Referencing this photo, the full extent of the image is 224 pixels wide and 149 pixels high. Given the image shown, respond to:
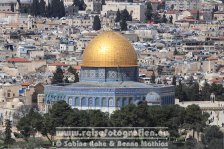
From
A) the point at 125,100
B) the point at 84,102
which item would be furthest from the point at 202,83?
the point at 84,102

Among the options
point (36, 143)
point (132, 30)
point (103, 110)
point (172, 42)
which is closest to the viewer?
point (36, 143)

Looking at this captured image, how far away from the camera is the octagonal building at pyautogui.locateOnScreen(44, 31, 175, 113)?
2729 inches

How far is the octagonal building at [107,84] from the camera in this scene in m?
69.3

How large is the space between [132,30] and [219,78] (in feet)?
141

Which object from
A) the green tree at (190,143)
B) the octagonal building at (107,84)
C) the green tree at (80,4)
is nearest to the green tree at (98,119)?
the green tree at (190,143)

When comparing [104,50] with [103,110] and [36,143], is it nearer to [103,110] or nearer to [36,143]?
[103,110]

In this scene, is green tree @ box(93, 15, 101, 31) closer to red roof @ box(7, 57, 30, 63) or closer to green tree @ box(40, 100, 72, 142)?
red roof @ box(7, 57, 30, 63)

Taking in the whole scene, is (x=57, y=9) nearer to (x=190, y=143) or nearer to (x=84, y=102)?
(x=84, y=102)

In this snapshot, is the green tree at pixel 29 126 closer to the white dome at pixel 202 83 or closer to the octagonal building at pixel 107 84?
the octagonal building at pixel 107 84

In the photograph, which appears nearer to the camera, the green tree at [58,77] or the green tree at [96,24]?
the green tree at [58,77]

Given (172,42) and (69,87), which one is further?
(172,42)

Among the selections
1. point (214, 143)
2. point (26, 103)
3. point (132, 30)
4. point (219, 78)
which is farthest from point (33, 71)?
point (214, 143)

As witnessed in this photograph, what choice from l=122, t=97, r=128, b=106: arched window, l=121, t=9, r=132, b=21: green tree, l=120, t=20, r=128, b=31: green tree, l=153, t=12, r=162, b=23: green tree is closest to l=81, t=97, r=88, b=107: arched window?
l=122, t=97, r=128, b=106: arched window

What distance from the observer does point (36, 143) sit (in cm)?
5950
